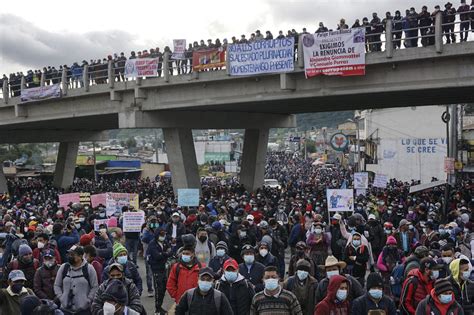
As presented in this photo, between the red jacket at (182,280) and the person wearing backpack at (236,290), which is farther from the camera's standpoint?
the red jacket at (182,280)

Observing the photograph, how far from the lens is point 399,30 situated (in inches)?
706

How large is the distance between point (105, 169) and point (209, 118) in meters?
37.9

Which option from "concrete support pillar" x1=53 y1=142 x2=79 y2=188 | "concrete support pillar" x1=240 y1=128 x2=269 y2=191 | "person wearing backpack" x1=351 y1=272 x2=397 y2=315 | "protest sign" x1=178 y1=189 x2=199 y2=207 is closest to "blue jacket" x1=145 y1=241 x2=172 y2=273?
"person wearing backpack" x1=351 y1=272 x2=397 y2=315

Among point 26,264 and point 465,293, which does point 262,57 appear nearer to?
point 26,264

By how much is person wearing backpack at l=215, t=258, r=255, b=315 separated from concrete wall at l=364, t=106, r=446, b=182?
122 ft

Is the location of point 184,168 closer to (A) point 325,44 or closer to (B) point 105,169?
(A) point 325,44

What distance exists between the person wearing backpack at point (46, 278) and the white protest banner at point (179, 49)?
668 inches

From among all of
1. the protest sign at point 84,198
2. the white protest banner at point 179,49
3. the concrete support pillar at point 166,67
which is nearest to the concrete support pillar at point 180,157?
the concrete support pillar at point 166,67

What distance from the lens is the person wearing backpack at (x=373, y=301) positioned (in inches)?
242

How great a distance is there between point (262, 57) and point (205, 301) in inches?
617

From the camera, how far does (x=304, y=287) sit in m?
7.17

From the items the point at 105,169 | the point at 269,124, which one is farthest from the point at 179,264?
the point at 105,169

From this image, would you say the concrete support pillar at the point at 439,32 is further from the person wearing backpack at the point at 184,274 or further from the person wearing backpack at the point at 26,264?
the person wearing backpack at the point at 26,264

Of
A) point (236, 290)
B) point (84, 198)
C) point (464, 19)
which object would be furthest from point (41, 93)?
point (236, 290)
